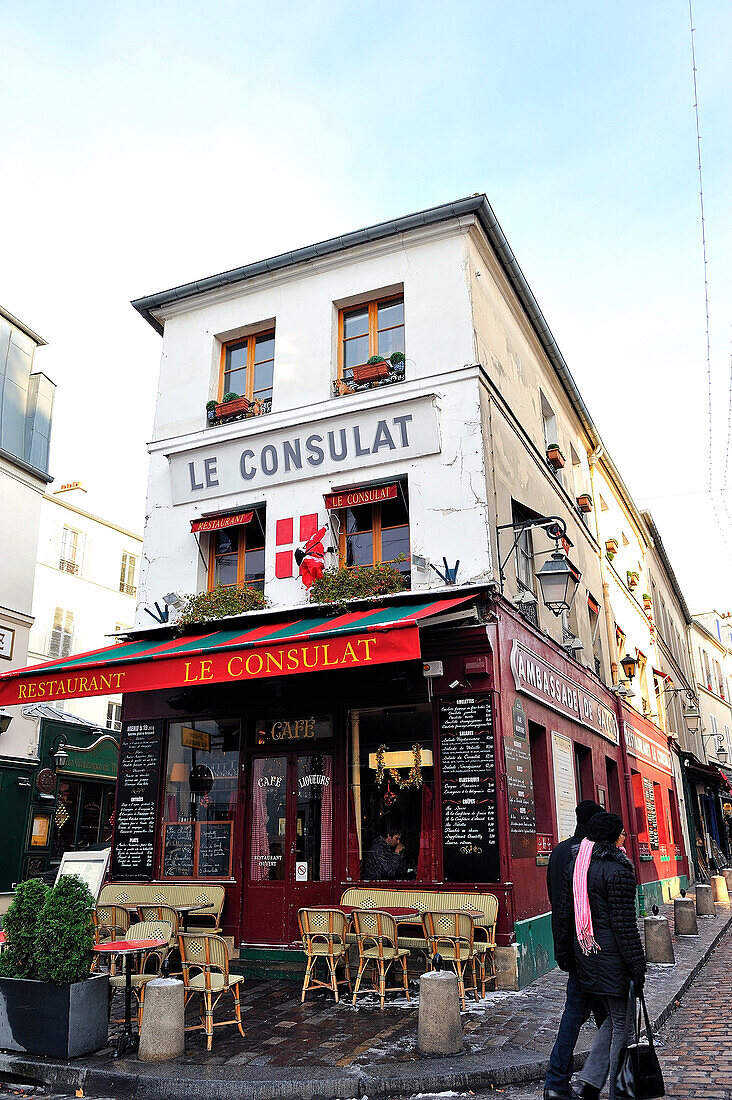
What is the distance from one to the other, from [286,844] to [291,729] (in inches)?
53.9

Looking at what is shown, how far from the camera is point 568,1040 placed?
4.88m

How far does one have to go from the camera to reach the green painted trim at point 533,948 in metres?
8.48

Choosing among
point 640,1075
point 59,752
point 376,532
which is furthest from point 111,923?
point 59,752

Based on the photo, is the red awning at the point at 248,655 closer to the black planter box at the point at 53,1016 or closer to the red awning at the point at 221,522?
the red awning at the point at 221,522

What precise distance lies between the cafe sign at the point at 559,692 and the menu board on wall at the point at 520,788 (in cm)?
52

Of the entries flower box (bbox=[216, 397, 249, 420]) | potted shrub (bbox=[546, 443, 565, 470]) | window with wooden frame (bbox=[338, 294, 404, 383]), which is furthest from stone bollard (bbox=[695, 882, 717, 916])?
flower box (bbox=[216, 397, 249, 420])

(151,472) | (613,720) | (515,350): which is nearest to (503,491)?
(515,350)

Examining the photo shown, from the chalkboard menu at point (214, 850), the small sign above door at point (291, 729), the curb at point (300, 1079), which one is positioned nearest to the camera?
the curb at point (300, 1079)

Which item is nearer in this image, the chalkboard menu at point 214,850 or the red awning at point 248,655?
the red awning at point 248,655

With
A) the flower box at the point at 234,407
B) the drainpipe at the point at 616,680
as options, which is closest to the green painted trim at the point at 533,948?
the drainpipe at the point at 616,680

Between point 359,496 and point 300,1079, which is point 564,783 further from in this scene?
point 300,1079

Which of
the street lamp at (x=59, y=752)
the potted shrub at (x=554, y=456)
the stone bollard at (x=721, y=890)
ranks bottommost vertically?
the stone bollard at (x=721, y=890)

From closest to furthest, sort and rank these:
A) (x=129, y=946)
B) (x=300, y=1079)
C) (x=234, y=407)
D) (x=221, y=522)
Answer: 1. (x=300, y=1079)
2. (x=129, y=946)
3. (x=221, y=522)
4. (x=234, y=407)

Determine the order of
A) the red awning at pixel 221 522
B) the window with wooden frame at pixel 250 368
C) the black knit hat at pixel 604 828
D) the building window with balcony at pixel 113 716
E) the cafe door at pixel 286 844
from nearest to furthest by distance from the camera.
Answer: the black knit hat at pixel 604 828, the cafe door at pixel 286 844, the red awning at pixel 221 522, the window with wooden frame at pixel 250 368, the building window with balcony at pixel 113 716
